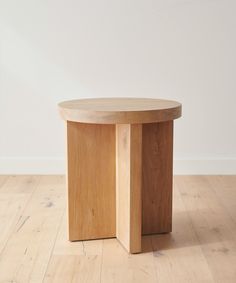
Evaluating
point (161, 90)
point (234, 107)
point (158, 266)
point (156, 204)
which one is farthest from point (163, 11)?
point (158, 266)

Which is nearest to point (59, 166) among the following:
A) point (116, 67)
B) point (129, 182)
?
point (116, 67)

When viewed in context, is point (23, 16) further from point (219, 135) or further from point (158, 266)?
point (158, 266)

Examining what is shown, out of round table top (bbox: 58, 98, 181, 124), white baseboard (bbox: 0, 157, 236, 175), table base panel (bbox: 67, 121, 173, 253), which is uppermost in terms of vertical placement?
round table top (bbox: 58, 98, 181, 124)

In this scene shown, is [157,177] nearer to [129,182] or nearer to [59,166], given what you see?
[129,182]

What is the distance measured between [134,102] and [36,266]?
2.41ft

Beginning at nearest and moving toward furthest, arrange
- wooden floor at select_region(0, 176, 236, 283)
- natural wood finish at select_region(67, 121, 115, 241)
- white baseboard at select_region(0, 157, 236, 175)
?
wooden floor at select_region(0, 176, 236, 283) < natural wood finish at select_region(67, 121, 115, 241) < white baseboard at select_region(0, 157, 236, 175)

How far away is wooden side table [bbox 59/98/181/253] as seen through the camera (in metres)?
2.00

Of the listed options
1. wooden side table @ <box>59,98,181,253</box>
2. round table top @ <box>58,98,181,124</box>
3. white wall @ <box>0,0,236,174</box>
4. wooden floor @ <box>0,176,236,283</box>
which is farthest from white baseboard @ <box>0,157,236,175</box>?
round table top @ <box>58,98,181,124</box>

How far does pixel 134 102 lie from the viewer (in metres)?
2.22

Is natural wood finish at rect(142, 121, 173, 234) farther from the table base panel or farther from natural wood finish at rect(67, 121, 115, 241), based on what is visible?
natural wood finish at rect(67, 121, 115, 241)

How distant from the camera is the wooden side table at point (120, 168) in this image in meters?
2.00

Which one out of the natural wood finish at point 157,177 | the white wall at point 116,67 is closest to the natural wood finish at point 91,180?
the natural wood finish at point 157,177

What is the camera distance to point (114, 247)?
214 centimetres

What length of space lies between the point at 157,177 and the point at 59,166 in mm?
1202
